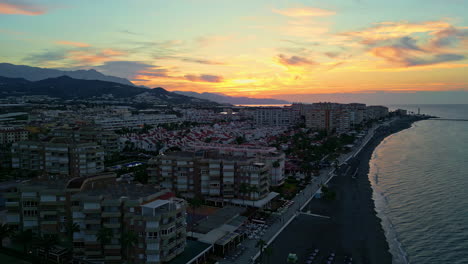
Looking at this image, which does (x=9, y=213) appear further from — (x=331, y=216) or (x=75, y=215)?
(x=331, y=216)

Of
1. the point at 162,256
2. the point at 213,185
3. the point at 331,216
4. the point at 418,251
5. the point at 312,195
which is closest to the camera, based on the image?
the point at 162,256

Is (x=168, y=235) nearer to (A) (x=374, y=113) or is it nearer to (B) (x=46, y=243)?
(B) (x=46, y=243)

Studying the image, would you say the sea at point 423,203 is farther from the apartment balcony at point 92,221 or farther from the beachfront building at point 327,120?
the beachfront building at point 327,120

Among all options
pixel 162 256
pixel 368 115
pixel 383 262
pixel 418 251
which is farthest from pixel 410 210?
pixel 368 115

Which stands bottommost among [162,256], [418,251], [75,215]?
[418,251]

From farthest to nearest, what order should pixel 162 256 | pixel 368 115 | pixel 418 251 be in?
pixel 368 115
pixel 418 251
pixel 162 256

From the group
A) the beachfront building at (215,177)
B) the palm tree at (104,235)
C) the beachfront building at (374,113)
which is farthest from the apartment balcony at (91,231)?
the beachfront building at (374,113)

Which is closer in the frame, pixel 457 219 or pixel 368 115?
pixel 457 219

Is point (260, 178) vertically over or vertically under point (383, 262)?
over

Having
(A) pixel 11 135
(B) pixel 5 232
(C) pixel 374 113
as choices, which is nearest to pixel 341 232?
(B) pixel 5 232

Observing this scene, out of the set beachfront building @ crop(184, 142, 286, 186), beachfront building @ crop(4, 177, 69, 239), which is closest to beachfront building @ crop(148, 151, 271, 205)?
beachfront building @ crop(184, 142, 286, 186)

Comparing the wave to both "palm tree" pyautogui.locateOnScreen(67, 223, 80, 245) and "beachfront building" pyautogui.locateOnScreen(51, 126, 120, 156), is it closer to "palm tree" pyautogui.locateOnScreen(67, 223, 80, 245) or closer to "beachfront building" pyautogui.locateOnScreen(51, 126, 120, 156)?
"palm tree" pyautogui.locateOnScreen(67, 223, 80, 245)
